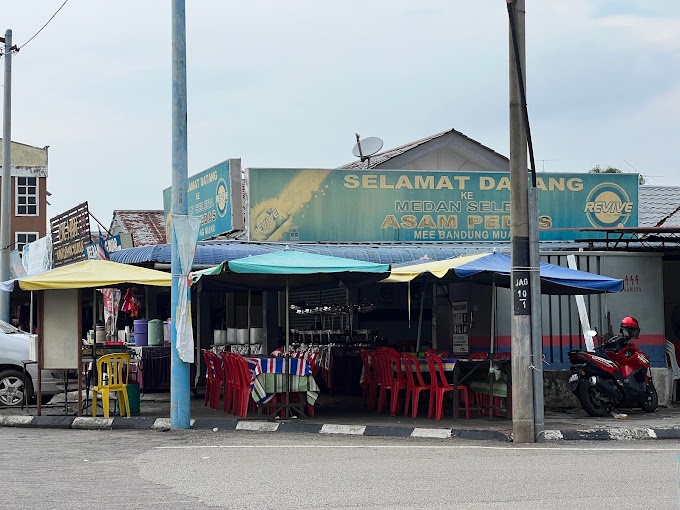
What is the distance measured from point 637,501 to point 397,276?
7.79m

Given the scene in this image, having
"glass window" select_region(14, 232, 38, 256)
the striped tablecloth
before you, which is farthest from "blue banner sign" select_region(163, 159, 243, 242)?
"glass window" select_region(14, 232, 38, 256)

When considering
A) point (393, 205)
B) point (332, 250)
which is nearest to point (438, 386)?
point (332, 250)

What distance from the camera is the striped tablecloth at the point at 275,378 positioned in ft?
49.4

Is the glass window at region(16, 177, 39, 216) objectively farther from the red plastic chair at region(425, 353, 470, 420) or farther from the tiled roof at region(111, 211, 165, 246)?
the red plastic chair at region(425, 353, 470, 420)

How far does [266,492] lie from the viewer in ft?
28.2

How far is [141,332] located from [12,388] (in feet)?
13.4

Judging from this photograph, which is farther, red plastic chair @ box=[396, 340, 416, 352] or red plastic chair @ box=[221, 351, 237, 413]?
red plastic chair @ box=[396, 340, 416, 352]

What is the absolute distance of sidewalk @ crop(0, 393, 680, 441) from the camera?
44.2ft

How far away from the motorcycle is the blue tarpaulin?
101 centimetres

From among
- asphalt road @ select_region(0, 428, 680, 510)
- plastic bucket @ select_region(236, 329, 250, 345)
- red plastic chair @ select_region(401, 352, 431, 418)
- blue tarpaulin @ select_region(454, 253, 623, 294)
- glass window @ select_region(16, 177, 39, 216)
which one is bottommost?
asphalt road @ select_region(0, 428, 680, 510)

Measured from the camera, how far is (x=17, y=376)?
17.9m

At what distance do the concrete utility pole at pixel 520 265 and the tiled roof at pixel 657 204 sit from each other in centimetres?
1167

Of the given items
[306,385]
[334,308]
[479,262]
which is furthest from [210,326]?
[479,262]

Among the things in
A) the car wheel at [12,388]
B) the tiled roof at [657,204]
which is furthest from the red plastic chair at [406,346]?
the tiled roof at [657,204]
